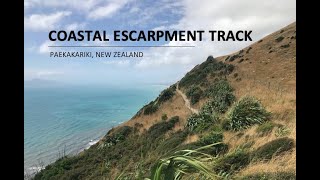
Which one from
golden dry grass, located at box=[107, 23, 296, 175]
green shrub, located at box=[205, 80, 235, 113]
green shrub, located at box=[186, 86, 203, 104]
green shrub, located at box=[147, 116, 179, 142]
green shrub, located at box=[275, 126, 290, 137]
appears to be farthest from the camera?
green shrub, located at box=[186, 86, 203, 104]

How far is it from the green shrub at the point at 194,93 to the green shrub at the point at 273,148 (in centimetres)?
353

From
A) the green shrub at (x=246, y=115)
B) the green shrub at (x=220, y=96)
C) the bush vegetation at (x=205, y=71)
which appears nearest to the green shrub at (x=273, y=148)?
the green shrub at (x=246, y=115)

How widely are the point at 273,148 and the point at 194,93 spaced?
4.58 metres

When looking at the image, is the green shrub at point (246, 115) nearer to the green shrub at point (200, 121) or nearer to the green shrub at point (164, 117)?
the green shrub at point (200, 121)

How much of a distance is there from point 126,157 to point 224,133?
2.54 m

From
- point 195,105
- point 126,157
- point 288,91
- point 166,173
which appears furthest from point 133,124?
point 166,173

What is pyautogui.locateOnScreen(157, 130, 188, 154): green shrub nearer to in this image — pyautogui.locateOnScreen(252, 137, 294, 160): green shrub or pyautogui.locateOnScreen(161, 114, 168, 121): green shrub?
pyautogui.locateOnScreen(161, 114, 168, 121): green shrub

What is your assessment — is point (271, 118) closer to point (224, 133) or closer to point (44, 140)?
point (224, 133)

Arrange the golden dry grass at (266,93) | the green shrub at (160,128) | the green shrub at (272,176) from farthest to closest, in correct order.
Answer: the green shrub at (160,128)
the golden dry grass at (266,93)
the green shrub at (272,176)

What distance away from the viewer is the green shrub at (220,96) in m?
14.2

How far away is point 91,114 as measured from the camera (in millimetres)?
12148

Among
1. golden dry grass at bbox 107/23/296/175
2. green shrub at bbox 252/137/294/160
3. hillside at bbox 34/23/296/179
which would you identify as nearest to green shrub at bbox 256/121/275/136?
hillside at bbox 34/23/296/179

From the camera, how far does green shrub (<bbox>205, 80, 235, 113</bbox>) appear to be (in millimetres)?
14250

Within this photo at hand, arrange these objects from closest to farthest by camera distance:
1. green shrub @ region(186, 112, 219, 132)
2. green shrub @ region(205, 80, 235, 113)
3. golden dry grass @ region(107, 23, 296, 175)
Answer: golden dry grass @ region(107, 23, 296, 175)
green shrub @ region(186, 112, 219, 132)
green shrub @ region(205, 80, 235, 113)
